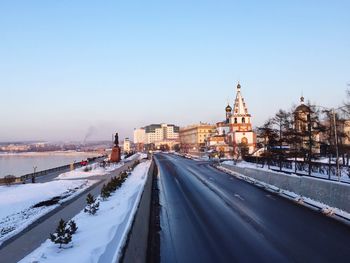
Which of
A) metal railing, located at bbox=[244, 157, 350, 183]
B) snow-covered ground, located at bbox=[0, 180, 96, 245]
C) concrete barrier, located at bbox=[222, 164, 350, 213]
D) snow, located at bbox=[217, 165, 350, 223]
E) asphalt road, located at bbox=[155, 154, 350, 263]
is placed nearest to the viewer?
asphalt road, located at bbox=[155, 154, 350, 263]

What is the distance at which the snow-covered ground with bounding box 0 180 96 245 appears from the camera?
19266 mm

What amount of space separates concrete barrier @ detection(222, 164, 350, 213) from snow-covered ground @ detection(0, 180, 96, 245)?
13.4 metres

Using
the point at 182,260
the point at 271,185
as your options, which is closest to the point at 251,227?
the point at 182,260

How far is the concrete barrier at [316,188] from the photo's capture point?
17.8m

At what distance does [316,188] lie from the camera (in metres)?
21.4

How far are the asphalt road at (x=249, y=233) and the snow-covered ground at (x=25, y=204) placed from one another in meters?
6.43

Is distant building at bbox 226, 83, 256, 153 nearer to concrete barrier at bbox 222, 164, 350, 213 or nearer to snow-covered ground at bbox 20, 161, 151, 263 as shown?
concrete barrier at bbox 222, 164, 350, 213

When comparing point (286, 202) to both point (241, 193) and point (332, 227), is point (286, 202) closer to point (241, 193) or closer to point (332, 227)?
point (241, 193)

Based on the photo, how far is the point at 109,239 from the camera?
40.6 ft

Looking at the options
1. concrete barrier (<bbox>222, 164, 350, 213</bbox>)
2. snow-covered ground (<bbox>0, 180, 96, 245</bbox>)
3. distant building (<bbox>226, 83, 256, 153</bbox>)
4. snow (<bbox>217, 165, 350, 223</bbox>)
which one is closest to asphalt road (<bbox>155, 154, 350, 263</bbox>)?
snow (<bbox>217, 165, 350, 223</bbox>)

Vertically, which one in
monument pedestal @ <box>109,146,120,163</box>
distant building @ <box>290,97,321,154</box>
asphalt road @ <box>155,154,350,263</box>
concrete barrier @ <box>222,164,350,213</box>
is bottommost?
asphalt road @ <box>155,154,350,263</box>

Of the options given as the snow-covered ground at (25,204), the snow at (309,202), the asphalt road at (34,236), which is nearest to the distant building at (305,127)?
the snow at (309,202)

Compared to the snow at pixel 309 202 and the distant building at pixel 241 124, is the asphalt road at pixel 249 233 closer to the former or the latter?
the snow at pixel 309 202

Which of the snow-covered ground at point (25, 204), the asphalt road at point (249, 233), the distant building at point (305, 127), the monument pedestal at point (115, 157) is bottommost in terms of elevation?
the snow-covered ground at point (25, 204)
